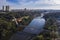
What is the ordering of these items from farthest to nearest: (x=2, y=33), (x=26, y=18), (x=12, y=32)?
(x=26, y=18) → (x=12, y=32) → (x=2, y=33)

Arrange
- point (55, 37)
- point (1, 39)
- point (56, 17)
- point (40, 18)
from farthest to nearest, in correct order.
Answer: point (40, 18), point (56, 17), point (1, 39), point (55, 37)

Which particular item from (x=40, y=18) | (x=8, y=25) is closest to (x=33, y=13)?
(x=40, y=18)

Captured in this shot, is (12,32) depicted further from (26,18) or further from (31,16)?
(31,16)

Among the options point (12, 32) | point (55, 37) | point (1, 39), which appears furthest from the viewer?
point (12, 32)

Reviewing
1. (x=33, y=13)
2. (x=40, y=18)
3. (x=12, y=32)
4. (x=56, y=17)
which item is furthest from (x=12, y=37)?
(x=40, y=18)

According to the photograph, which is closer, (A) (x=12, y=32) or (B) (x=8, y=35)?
(B) (x=8, y=35)

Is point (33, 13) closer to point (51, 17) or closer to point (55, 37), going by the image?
point (51, 17)

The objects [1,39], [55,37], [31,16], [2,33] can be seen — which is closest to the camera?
[55,37]

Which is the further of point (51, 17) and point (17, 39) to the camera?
point (51, 17)
